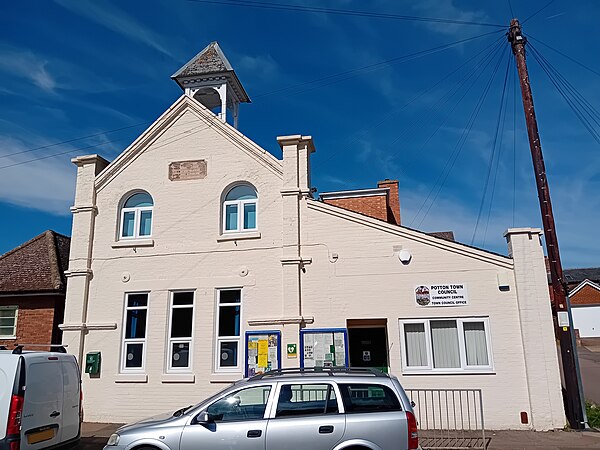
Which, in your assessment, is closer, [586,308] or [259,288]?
[259,288]

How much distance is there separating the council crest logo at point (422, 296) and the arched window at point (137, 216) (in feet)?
26.4

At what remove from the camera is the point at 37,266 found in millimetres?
16281

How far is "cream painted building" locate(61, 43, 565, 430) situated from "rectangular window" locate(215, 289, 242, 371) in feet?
0.13

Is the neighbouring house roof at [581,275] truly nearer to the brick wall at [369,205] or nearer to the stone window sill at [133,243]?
the brick wall at [369,205]

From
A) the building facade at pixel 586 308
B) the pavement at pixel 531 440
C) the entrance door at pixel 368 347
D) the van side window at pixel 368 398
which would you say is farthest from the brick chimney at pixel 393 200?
the building facade at pixel 586 308

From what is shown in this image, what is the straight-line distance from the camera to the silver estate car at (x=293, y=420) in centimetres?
694

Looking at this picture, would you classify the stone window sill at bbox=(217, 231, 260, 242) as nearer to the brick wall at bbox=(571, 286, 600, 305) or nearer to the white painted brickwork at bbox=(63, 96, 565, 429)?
the white painted brickwork at bbox=(63, 96, 565, 429)

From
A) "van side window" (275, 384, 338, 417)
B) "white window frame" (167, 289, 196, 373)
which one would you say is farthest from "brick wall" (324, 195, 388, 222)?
"van side window" (275, 384, 338, 417)

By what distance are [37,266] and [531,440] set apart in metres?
15.1

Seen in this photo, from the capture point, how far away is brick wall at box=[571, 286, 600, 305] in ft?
166

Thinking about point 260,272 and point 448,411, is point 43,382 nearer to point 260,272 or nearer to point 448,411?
point 260,272

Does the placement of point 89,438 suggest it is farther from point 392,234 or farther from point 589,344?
point 589,344

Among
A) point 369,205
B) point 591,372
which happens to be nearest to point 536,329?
point 369,205

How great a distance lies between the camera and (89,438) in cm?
1151
